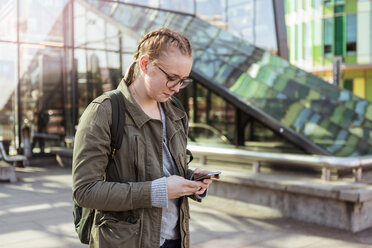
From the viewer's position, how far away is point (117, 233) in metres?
1.79

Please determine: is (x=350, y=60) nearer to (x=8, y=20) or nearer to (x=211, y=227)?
(x=8, y=20)

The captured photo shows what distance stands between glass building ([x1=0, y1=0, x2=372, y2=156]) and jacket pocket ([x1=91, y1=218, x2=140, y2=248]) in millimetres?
6387

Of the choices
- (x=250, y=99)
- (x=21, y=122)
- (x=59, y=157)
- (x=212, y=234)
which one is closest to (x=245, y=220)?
(x=212, y=234)

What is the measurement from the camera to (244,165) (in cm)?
758

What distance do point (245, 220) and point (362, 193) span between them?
1.58 meters

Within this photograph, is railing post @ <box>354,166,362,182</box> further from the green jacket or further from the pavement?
the green jacket

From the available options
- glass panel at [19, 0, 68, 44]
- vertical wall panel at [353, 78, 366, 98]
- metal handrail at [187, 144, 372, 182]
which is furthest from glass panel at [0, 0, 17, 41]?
vertical wall panel at [353, 78, 366, 98]

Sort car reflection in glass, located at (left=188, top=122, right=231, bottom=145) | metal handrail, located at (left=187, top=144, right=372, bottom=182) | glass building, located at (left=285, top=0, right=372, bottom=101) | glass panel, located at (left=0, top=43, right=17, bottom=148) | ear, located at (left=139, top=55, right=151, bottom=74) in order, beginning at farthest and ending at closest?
glass building, located at (left=285, top=0, right=372, bottom=101), glass panel, located at (left=0, top=43, right=17, bottom=148), car reflection in glass, located at (left=188, top=122, right=231, bottom=145), metal handrail, located at (left=187, top=144, right=372, bottom=182), ear, located at (left=139, top=55, right=151, bottom=74)

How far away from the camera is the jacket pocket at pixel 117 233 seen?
1775 mm

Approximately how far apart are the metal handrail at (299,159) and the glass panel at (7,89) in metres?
6.37

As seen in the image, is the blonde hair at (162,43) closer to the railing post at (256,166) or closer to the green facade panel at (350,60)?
the railing post at (256,166)

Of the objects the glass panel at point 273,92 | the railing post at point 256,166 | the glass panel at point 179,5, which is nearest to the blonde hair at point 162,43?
the glass panel at point 273,92

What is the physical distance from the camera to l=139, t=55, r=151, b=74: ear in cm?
182

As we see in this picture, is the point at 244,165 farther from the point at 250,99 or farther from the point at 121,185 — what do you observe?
the point at 121,185
